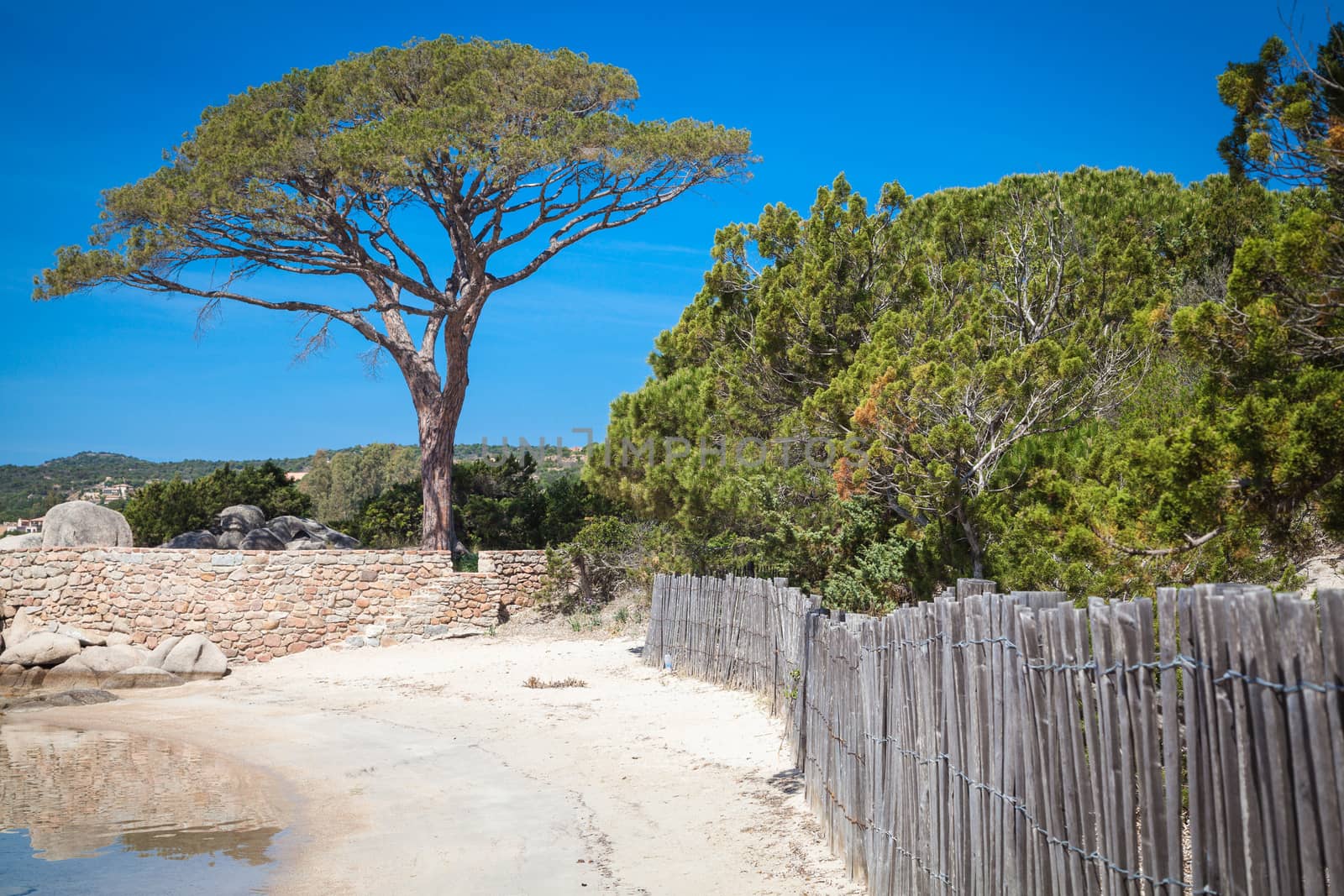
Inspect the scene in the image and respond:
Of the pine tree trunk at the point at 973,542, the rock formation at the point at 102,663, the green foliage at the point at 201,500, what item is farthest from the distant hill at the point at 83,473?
the pine tree trunk at the point at 973,542

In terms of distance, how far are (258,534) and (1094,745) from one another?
2398 cm

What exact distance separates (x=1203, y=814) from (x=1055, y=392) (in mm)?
8268

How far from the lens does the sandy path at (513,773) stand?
693cm

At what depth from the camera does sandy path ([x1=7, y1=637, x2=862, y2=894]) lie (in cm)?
693

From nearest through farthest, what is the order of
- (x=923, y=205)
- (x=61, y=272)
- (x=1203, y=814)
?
(x=1203, y=814)
(x=923, y=205)
(x=61, y=272)

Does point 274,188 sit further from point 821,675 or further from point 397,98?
point 821,675

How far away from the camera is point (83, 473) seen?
65.3 meters

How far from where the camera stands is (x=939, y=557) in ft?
35.1

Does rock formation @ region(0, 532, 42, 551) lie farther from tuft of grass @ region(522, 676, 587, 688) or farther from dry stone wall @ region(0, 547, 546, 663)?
tuft of grass @ region(522, 676, 587, 688)

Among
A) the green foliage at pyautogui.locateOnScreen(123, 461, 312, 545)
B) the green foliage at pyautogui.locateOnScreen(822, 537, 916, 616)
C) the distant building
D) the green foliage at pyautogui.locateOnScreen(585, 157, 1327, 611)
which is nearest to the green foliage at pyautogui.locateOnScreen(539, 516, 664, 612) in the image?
the green foliage at pyautogui.locateOnScreen(585, 157, 1327, 611)

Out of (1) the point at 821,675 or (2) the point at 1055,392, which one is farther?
(2) the point at 1055,392

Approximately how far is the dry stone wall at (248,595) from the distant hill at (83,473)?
26892mm

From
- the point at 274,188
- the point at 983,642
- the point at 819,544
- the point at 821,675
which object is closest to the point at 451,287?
the point at 274,188

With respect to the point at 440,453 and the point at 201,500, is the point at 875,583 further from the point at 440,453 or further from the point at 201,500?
the point at 201,500
